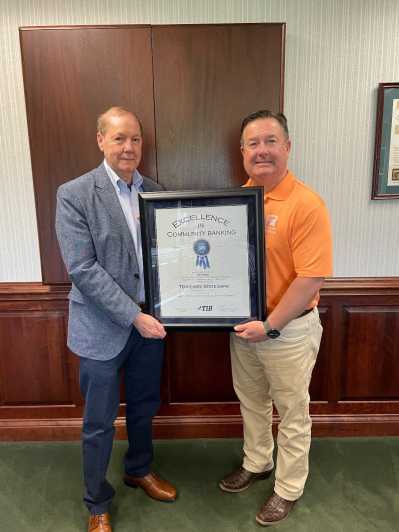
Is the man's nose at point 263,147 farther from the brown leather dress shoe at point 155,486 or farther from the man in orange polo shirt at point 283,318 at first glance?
the brown leather dress shoe at point 155,486

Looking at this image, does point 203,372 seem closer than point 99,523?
No

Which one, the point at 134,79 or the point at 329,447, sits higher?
the point at 134,79

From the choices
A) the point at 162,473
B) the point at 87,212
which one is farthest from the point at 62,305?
the point at 162,473

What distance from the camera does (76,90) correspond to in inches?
73.8

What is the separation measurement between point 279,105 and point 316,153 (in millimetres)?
305

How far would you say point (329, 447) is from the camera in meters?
2.21

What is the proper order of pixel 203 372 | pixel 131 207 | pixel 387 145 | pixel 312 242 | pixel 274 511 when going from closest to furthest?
pixel 312 242, pixel 131 207, pixel 274 511, pixel 387 145, pixel 203 372

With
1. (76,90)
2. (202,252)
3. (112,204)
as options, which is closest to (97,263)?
(112,204)

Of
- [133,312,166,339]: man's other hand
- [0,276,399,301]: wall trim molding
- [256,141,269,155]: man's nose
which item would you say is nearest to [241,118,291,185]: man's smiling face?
[256,141,269,155]: man's nose

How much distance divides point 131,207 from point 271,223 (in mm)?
519

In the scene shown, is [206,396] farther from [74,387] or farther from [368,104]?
[368,104]

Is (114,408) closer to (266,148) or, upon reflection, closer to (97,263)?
(97,263)

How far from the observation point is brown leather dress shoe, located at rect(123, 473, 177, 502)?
74.9 inches

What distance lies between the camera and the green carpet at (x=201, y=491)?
179 centimetres
